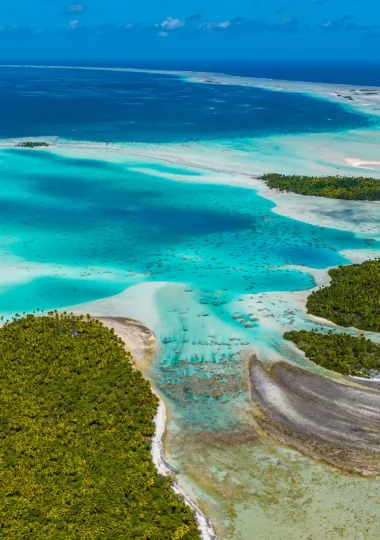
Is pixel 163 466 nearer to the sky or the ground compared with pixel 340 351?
nearer to the ground

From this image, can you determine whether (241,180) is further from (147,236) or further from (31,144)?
(31,144)

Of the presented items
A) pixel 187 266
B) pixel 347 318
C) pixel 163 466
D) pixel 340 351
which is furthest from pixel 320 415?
pixel 187 266

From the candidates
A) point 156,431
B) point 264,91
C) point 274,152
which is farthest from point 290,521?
point 264,91

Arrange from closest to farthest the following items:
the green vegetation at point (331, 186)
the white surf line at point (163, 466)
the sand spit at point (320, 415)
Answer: the white surf line at point (163, 466), the sand spit at point (320, 415), the green vegetation at point (331, 186)

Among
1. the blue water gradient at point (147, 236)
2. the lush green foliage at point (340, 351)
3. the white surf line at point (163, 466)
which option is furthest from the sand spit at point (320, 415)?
the blue water gradient at point (147, 236)

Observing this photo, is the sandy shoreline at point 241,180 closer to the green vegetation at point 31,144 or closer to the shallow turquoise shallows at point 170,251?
the green vegetation at point 31,144

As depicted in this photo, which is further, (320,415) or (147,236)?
(147,236)

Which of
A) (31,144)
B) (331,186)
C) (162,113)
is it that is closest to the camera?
(331,186)

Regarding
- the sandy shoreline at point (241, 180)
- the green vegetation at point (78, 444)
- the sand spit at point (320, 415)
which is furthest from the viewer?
the sandy shoreline at point (241, 180)
